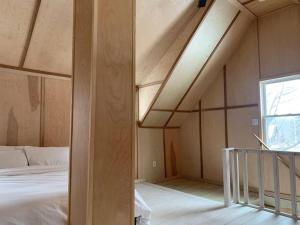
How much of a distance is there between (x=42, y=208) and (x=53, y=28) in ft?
7.98

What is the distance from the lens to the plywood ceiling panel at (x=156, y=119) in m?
4.77

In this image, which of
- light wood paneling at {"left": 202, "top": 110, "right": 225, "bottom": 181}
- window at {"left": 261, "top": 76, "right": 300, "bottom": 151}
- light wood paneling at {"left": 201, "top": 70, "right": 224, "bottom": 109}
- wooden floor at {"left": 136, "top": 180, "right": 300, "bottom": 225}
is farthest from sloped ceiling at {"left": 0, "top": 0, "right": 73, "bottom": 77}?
window at {"left": 261, "top": 76, "right": 300, "bottom": 151}

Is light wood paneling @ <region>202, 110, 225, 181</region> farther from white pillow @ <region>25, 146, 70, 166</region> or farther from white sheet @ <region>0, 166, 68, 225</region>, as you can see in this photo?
white sheet @ <region>0, 166, 68, 225</region>

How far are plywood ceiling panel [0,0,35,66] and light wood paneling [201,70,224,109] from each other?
3437 mm

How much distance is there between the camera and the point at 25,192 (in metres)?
1.88

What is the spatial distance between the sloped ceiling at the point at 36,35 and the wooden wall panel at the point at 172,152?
2.65 metres

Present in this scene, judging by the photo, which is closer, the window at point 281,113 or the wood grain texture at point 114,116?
the wood grain texture at point 114,116

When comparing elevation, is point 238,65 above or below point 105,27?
above

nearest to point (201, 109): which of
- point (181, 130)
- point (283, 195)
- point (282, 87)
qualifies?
point (181, 130)

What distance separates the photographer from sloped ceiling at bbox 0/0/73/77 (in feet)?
9.46

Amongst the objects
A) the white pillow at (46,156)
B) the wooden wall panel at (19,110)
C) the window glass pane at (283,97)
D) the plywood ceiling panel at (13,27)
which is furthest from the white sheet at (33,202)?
the window glass pane at (283,97)

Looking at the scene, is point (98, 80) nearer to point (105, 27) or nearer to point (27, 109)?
point (105, 27)

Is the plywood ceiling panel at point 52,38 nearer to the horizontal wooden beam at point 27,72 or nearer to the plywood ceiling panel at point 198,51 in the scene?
the horizontal wooden beam at point 27,72

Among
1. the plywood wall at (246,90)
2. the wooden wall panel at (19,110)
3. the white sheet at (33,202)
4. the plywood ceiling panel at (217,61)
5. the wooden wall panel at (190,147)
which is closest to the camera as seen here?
the white sheet at (33,202)
